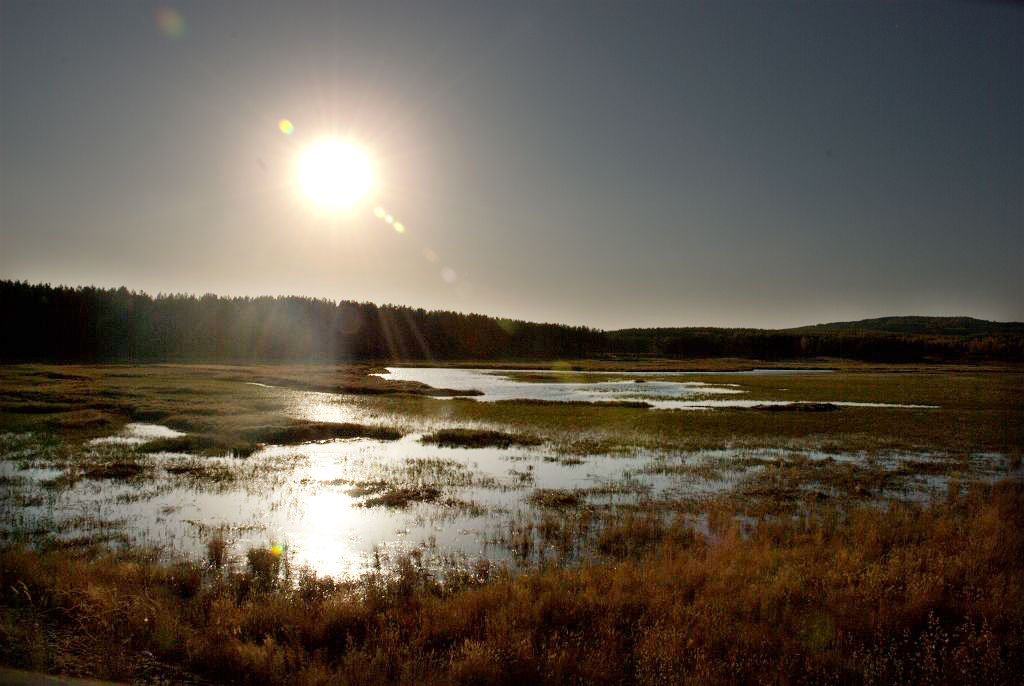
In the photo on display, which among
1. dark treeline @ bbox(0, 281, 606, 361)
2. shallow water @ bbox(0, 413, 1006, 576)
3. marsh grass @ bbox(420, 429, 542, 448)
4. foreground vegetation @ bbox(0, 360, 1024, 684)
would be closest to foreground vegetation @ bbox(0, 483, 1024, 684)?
foreground vegetation @ bbox(0, 360, 1024, 684)

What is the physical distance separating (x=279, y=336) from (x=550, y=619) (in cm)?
15522

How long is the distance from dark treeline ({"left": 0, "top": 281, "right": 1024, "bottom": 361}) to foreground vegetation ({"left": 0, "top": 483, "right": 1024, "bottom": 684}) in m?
120

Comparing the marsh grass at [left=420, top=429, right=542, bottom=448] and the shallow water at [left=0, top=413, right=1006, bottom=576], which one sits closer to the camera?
the shallow water at [left=0, top=413, right=1006, bottom=576]

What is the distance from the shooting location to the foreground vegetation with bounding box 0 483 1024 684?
7.31m

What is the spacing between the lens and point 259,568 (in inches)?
445

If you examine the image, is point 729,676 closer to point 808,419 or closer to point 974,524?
point 974,524

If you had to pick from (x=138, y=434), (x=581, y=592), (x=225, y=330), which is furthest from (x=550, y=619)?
(x=225, y=330)

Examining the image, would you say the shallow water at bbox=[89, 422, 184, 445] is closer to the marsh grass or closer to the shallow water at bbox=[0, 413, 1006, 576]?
the shallow water at bbox=[0, 413, 1006, 576]

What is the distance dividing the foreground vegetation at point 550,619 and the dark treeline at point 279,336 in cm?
11979

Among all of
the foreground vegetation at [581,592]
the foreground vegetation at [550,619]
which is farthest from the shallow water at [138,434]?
the foreground vegetation at [550,619]

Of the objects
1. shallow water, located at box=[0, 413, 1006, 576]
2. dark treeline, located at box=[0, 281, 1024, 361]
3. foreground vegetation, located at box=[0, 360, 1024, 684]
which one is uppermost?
dark treeline, located at box=[0, 281, 1024, 361]

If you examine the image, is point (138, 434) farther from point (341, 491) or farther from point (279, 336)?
point (279, 336)

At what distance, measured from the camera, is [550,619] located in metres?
8.85

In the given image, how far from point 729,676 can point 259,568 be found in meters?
8.52
